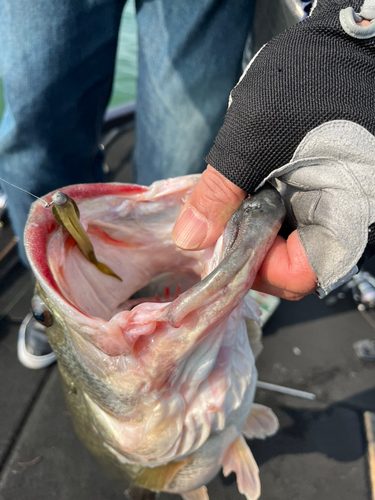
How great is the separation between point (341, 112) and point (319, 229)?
0.68 ft

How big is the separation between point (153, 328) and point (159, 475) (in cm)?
57

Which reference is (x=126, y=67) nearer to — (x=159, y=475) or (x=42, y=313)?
(x=42, y=313)

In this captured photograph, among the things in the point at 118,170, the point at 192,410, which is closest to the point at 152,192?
→ the point at 192,410

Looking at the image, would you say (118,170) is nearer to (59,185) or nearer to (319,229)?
(59,185)

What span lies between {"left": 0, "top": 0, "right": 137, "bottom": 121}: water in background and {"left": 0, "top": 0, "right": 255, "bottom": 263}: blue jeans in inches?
128

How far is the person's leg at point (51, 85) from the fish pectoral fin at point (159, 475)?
1.03m

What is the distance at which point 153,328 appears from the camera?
27.7 inches

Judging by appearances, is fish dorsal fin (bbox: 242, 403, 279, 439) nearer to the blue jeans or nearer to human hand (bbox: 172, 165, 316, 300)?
human hand (bbox: 172, 165, 316, 300)

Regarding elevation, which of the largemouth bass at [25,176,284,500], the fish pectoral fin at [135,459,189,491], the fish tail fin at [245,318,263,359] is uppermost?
the largemouth bass at [25,176,284,500]

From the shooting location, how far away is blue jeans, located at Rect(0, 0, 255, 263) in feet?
3.49

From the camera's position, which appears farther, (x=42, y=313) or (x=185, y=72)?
(x=185, y=72)

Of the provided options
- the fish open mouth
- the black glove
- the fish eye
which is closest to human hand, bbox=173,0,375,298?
the black glove

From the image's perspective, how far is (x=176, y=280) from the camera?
1.14 m

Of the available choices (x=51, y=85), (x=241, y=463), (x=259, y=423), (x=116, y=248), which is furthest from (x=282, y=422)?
(x=51, y=85)
